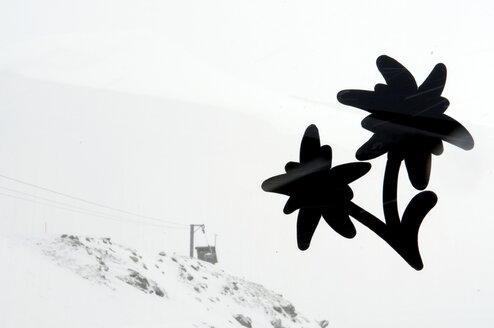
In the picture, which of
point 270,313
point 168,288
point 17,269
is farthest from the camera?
point 270,313

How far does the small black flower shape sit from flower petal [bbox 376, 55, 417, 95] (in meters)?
0.14

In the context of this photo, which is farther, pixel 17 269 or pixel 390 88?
pixel 17 269

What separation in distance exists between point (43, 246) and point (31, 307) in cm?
677

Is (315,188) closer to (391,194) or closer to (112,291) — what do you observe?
(391,194)

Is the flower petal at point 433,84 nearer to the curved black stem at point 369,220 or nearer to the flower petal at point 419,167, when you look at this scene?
the flower petal at point 419,167

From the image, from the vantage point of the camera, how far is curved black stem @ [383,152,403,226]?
1069mm

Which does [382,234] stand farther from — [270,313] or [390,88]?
[270,313]

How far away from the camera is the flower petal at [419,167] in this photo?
3.26 ft

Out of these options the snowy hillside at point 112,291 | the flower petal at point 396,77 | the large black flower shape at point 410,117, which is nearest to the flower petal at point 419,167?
A: the large black flower shape at point 410,117

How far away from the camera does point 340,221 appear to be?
1.05 m

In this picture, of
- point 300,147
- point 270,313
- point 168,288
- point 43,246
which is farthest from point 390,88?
point 270,313

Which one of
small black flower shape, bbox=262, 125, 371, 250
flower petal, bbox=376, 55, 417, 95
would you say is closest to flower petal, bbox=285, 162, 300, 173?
small black flower shape, bbox=262, 125, 371, 250

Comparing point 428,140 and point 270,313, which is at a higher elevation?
point 428,140

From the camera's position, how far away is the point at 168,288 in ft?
42.0
